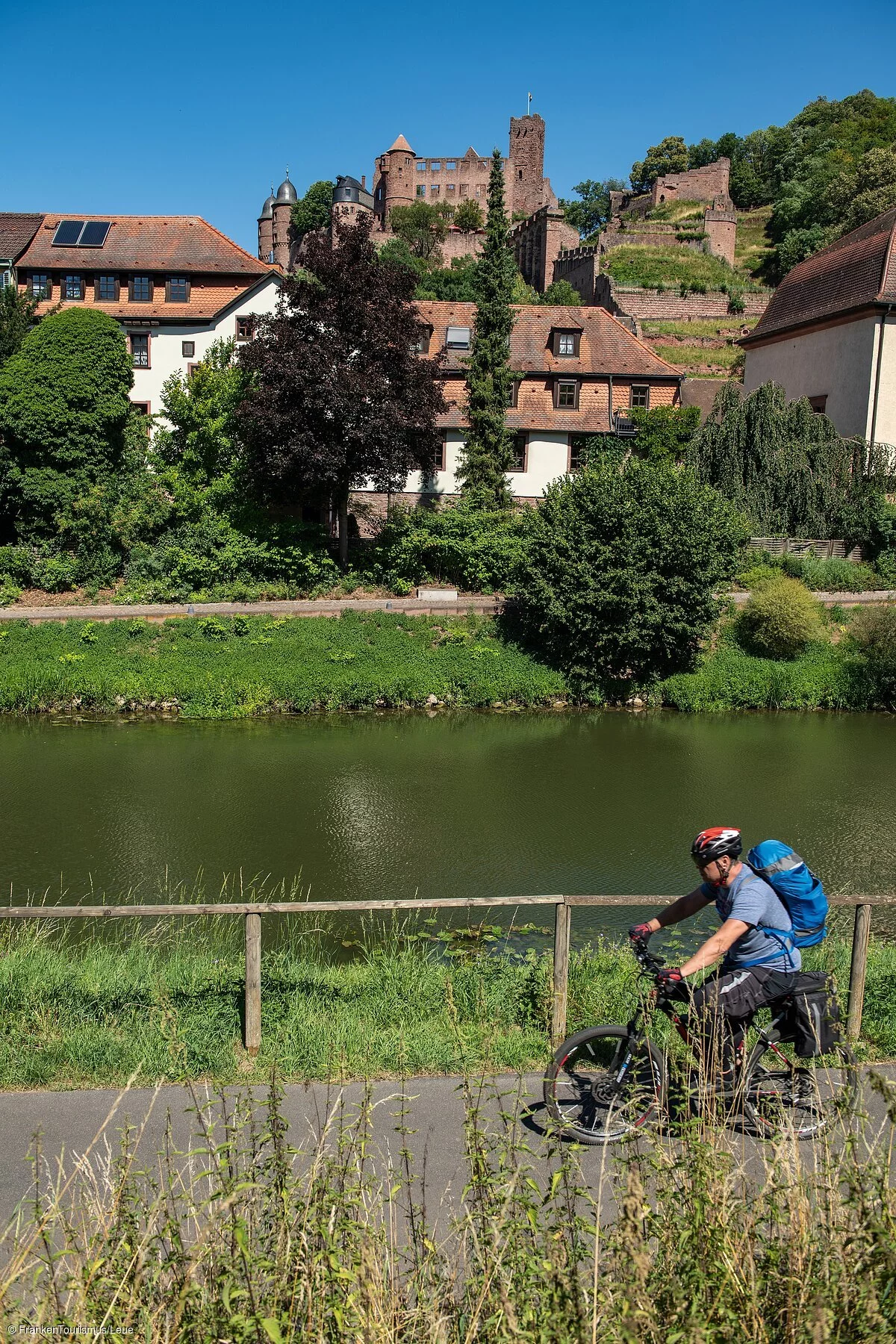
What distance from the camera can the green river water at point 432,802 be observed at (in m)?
12.8

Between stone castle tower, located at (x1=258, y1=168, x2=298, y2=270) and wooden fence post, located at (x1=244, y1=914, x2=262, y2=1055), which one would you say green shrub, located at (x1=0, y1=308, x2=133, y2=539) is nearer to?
wooden fence post, located at (x1=244, y1=914, x2=262, y2=1055)

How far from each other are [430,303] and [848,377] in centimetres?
1510

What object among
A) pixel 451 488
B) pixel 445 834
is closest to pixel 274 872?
pixel 445 834

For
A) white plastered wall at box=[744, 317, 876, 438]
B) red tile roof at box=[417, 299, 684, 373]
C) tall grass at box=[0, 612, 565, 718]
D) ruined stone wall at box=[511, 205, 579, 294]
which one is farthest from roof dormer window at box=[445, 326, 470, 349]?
ruined stone wall at box=[511, 205, 579, 294]

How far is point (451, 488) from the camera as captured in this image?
3512cm

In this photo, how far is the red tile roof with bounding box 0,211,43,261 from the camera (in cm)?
3541

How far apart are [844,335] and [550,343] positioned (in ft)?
33.4

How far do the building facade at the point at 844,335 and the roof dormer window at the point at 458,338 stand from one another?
1233 centimetres

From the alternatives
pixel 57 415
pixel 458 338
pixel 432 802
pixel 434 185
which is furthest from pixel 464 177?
pixel 432 802

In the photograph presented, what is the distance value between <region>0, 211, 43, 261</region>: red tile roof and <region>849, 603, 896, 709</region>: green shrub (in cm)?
3023

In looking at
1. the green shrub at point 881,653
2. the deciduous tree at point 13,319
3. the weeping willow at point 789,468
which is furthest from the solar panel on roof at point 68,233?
the green shrub at point 881,653

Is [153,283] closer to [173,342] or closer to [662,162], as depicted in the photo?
[173,342]

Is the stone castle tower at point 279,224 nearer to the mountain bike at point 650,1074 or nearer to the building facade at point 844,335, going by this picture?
the building facade at point 844,335

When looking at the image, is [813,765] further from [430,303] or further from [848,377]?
[430,303]
